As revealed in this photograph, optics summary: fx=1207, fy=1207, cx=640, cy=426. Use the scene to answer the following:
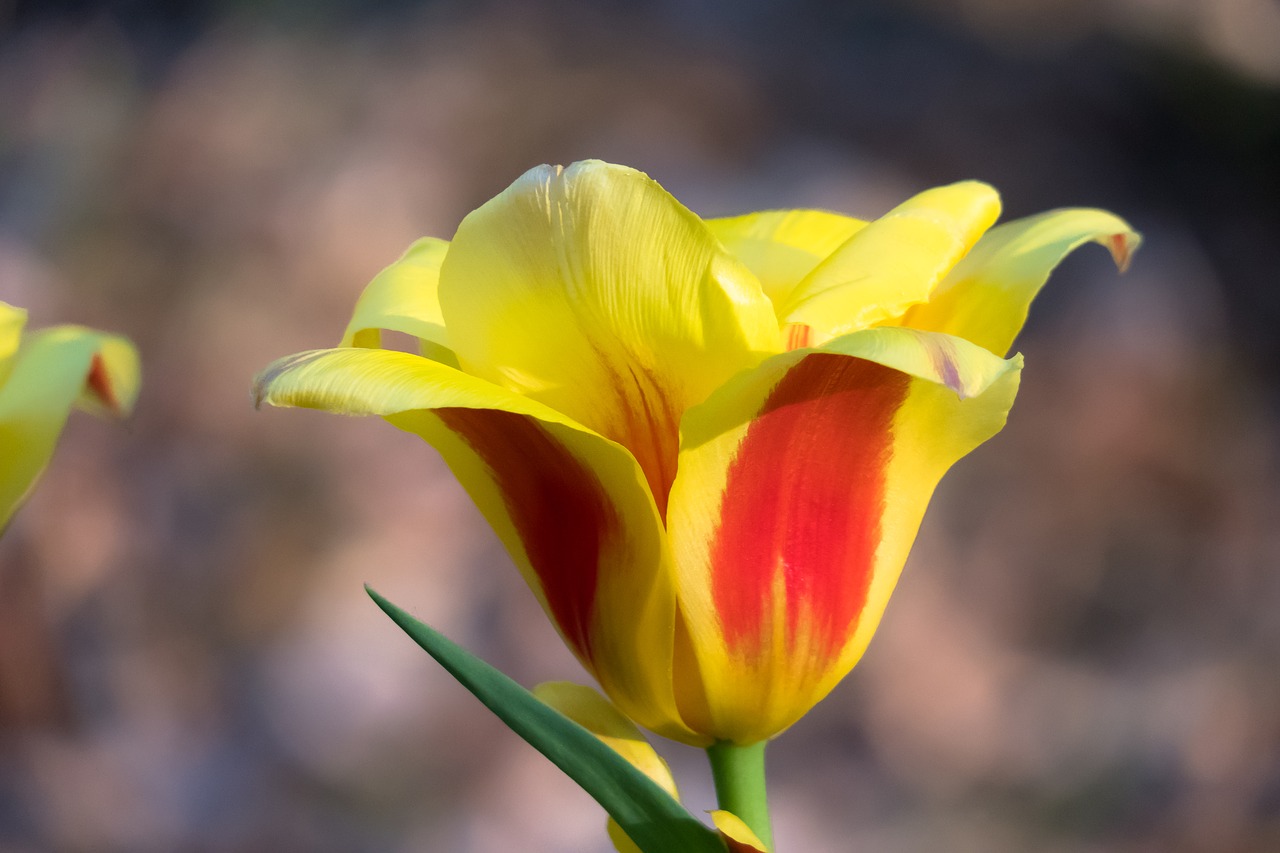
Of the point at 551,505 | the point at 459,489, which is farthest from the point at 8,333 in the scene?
the point at 459,489

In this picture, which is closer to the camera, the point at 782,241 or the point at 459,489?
the point at 782,241

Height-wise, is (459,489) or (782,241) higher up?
(782,241)

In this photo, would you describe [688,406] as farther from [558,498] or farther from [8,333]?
[8,333]

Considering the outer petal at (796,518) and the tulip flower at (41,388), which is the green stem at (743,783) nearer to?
the outer petal at (796,518)

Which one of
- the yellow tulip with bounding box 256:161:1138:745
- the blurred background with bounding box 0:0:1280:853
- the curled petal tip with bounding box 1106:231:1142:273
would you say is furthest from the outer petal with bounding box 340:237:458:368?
the blurred background with bounding box 0:0:1280:853

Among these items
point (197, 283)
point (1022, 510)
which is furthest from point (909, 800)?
point (197, 283)

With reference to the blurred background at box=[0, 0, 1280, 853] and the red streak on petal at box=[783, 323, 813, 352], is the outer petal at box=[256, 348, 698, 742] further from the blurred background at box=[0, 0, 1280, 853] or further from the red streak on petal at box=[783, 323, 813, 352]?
the blurred background at box=[0, 0, 1280, 853]
